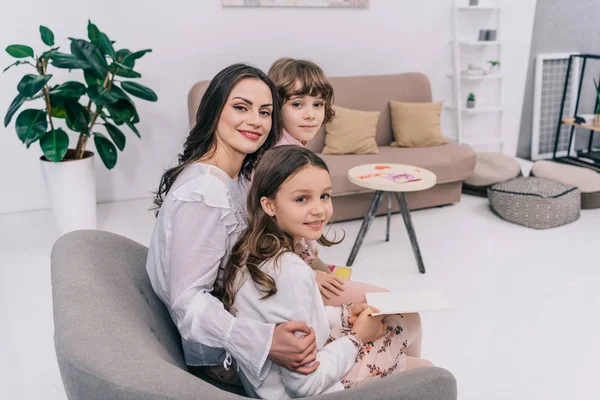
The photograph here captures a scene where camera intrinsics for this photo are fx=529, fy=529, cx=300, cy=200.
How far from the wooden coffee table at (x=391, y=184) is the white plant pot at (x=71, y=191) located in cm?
170

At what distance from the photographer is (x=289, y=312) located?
3.84 ft

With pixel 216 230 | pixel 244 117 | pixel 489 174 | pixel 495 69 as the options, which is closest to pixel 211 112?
pixel 244 117

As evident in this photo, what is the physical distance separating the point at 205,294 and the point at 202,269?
6 cm

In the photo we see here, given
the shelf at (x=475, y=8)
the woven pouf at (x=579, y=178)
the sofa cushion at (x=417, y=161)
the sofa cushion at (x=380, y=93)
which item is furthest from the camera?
the shelf at (x=475, y=8)

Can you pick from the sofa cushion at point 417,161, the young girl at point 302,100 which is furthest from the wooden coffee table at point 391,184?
the young girl at point 302,100

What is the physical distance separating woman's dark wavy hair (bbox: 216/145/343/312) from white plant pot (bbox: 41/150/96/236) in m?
2.44

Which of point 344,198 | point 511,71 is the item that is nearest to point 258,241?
point 344,198

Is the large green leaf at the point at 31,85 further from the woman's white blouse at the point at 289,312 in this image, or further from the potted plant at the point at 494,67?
the potted plant at the point at 494,67

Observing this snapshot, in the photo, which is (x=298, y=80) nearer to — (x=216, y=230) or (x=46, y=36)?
(x=216, y=230)

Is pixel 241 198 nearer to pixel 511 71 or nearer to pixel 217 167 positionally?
pixel 217 167

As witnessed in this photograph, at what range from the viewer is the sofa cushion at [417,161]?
3611 mm

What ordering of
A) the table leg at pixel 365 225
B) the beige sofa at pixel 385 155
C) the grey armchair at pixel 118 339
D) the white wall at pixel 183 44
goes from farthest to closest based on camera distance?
the white wall at pixel 183 44 → the beige sofa at pixel 385 155 → the table leg at pixel 365 225 → the grey armchair at pixel 118 339

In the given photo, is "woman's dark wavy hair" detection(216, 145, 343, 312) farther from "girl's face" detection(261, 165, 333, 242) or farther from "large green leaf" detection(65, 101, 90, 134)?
"large green leaf" detection(65, 101, 90, 134)

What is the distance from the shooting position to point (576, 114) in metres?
5.41
